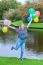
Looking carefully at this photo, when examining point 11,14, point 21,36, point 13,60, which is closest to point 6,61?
point 13,60

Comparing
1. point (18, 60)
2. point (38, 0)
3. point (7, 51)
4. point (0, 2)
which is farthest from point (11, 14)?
point (18, 60)

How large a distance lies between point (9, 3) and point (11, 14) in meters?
9.91

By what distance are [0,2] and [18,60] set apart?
49.3 metres

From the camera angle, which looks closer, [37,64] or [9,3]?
[37,64]

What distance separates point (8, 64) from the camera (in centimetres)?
954

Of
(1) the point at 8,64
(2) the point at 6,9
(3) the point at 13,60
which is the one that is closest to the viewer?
(1) the point at 8,64

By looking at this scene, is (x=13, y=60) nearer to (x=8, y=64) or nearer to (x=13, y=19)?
(x=8, y=64)

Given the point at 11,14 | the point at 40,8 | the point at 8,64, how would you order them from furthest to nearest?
the point at 11,14, the point at 40,8, the point at 8,64

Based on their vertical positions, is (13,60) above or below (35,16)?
below

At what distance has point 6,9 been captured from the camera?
56625 millimetres

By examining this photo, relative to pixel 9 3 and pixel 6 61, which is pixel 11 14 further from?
pixel 6 61

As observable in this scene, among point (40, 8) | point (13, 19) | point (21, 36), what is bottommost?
point (13, 19)

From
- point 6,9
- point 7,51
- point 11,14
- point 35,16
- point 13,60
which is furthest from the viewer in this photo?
point 6,9

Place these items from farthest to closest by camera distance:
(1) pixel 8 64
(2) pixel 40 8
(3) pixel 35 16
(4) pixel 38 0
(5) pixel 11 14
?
(5) pixel 11 14
(4) pixel 38 0
(2) pixel 40 8
(3) pixel 35 16
(1) pixel 8 64
